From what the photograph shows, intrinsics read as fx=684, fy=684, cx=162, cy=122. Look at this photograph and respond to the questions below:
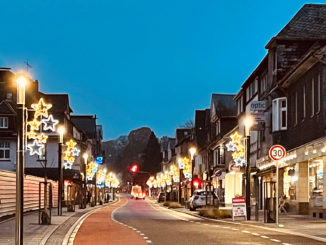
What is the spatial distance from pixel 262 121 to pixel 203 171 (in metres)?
52.4

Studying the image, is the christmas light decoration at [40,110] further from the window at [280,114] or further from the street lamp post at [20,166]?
the street lamp post at [20,166]

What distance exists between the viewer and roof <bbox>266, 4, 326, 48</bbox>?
45.5 meters

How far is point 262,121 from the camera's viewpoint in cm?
4719

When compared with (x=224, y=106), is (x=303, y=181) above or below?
below

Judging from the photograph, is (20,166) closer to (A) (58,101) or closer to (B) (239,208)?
(B) (239,208)

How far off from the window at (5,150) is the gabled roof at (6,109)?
3.83 metres

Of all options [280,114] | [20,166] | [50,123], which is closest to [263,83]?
[280,114]

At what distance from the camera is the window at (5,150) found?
250 feet

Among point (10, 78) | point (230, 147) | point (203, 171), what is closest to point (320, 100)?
point (230, 147)

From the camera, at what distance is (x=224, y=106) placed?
8212 cm

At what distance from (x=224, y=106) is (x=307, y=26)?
3633 cm

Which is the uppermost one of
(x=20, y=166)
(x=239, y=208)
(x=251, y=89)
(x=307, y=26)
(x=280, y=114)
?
(x=307, y=26)

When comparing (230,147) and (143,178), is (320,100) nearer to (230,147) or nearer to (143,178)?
(230,147)

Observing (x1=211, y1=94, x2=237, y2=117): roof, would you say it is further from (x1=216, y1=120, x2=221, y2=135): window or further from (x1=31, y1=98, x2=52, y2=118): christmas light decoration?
(x1=31, y1=98, x2=52, y2=118): christmas light decoration
